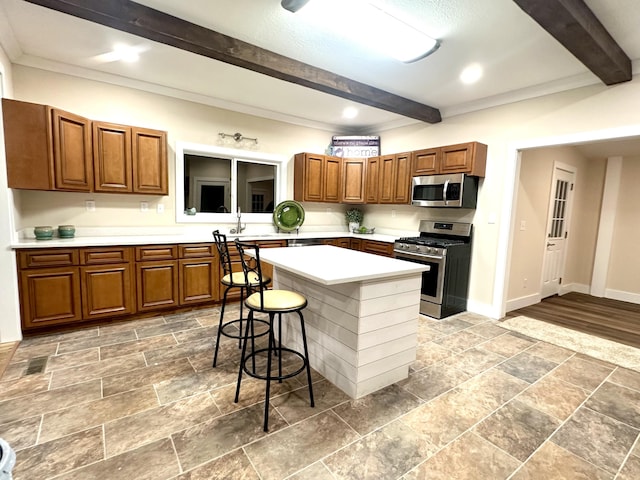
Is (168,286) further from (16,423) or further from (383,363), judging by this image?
(383,363)

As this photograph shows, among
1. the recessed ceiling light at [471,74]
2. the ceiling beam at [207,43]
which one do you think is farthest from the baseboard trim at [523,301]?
the ceiling beam at [207,43]

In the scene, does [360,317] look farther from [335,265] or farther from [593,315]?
[593,315]

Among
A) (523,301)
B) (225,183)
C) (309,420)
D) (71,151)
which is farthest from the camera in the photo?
(225,183)

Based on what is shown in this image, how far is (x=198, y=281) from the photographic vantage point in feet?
12.6

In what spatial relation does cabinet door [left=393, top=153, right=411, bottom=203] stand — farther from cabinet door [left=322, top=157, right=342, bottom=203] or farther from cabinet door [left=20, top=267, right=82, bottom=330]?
cabinet door [left=20, top=267, right=82, bottom=330]

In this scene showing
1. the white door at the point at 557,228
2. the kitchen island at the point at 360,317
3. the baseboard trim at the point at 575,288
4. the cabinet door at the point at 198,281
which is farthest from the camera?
the baseboard trim at the point at 575,288

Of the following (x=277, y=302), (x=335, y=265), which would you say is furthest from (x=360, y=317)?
(x=277, y=302)

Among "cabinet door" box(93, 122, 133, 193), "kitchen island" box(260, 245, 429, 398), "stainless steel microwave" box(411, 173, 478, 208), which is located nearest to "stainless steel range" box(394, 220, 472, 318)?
"stainless steel microwave" box(411, 173, 478, 208)

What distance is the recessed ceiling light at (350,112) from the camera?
179 inches

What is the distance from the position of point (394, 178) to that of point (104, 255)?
3.88 m

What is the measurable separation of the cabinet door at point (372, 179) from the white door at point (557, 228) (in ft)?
8.25

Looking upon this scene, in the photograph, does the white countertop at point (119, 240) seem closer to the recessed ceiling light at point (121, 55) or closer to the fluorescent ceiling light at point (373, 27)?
the recessed ceiling light at point (121, 55)

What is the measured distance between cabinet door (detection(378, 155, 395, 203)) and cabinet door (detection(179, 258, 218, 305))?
107 inches

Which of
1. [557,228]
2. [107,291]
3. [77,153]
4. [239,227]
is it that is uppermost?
[77,153]
